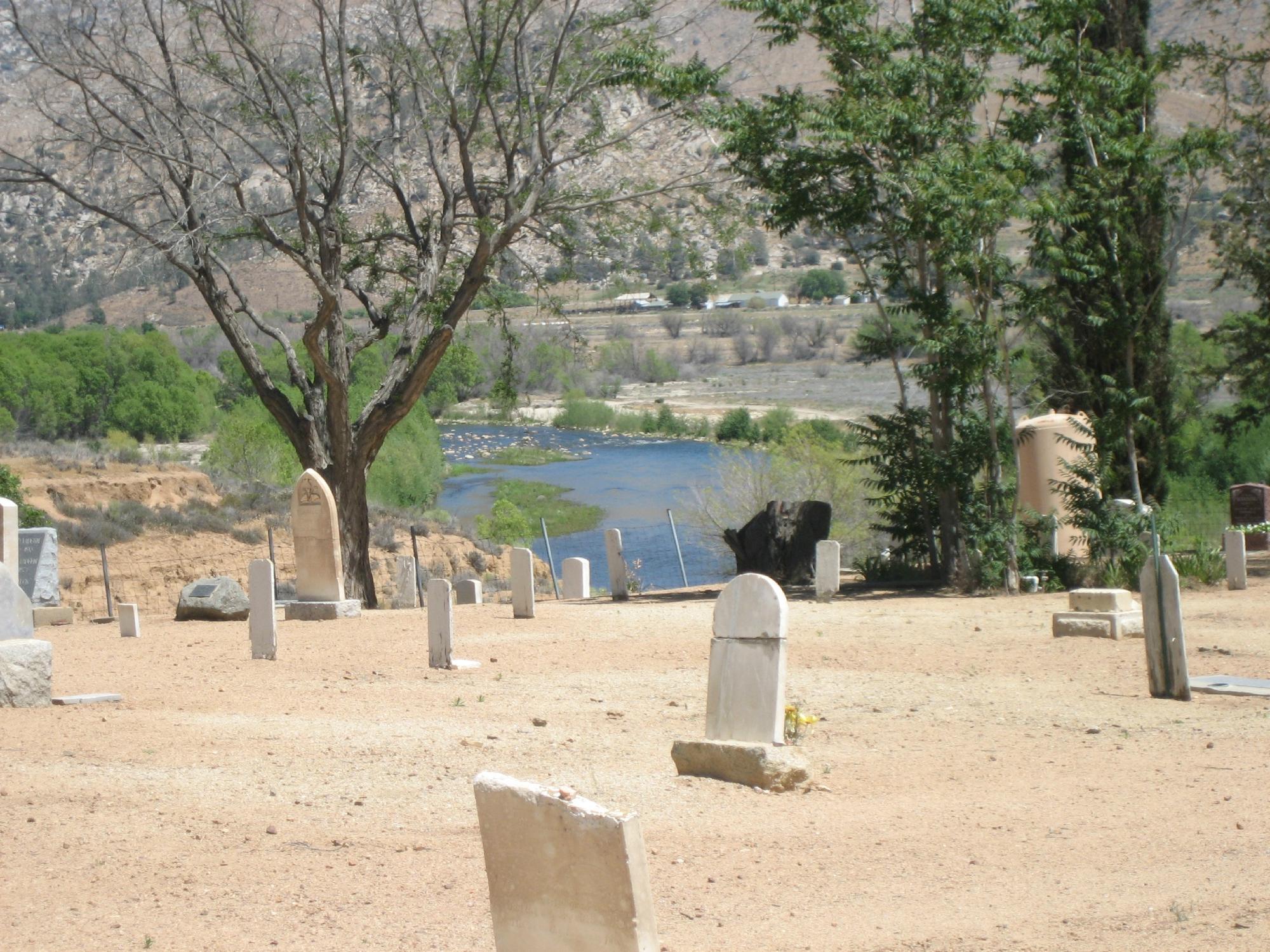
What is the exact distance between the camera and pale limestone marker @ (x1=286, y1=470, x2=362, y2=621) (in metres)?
16.3

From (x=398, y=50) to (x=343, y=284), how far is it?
3613 mm

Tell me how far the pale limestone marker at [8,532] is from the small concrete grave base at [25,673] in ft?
9.70

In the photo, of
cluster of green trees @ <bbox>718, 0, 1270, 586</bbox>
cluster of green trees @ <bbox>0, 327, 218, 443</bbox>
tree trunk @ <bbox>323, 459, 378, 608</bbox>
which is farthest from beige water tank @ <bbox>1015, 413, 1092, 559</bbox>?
cluster of green trees @ <bbox>0, 327, 218, 443</bbox>

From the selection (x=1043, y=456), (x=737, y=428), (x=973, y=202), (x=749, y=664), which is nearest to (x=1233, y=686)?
(x=749, y=664)

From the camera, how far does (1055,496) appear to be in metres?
24.6

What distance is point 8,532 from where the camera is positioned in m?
12.7

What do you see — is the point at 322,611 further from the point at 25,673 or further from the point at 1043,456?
the point at 1043,456

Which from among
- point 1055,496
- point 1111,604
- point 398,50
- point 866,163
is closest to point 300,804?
point 1111,604

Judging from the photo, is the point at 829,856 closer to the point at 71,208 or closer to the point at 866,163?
the point at 866,163

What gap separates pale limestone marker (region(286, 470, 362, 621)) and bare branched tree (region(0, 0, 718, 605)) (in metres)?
2.85

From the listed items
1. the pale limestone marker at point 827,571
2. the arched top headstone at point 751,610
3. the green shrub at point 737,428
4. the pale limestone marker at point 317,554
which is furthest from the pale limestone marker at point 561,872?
the green shrub at point 737,428

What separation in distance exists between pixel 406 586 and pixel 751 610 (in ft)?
52.3

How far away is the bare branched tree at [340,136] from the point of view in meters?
19.2

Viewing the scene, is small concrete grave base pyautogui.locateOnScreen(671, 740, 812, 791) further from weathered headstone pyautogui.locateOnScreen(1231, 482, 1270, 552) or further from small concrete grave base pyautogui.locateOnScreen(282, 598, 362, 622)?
weathered headstone pyautogui.locateOnScreen(1231, 482, 1270, 552)
